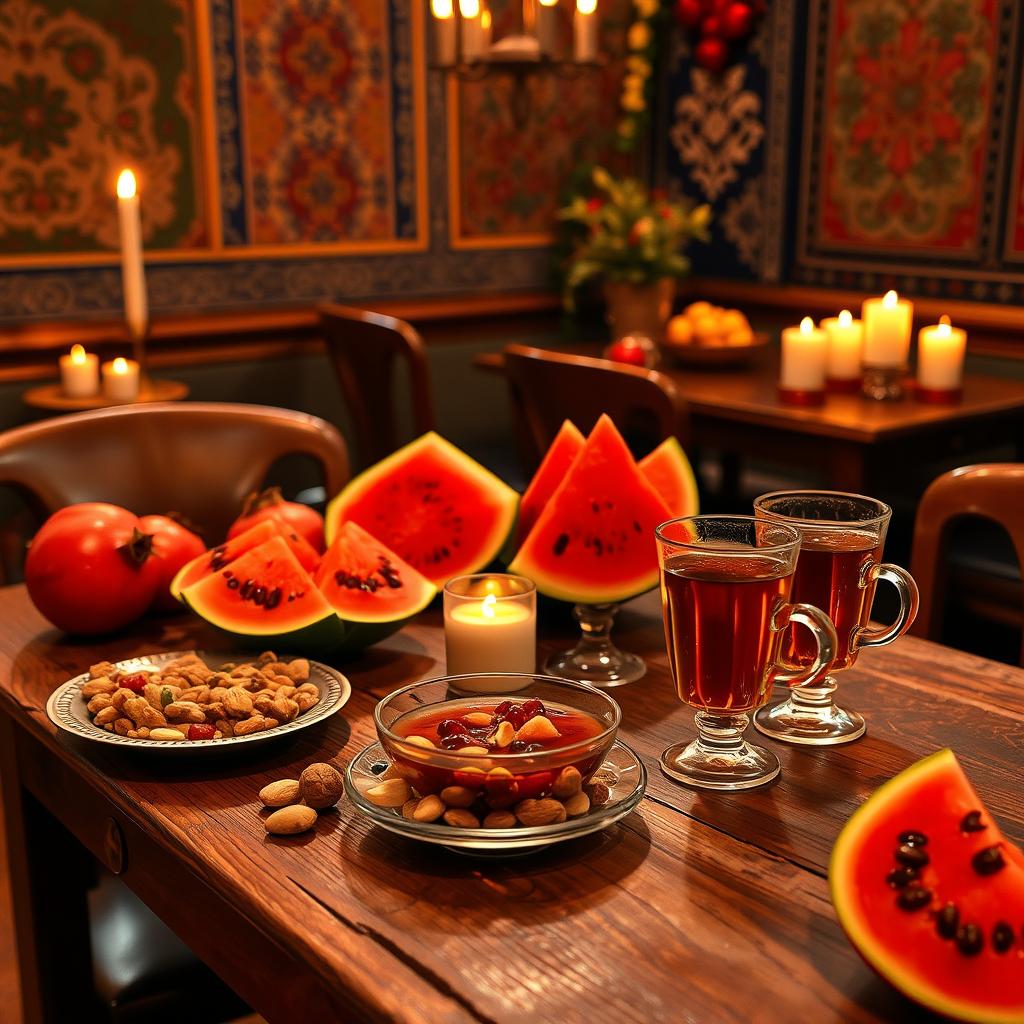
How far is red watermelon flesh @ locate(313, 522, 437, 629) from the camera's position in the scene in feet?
3.97

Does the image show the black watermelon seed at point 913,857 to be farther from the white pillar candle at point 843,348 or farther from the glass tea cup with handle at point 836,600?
the white pillar candle at point 843,348

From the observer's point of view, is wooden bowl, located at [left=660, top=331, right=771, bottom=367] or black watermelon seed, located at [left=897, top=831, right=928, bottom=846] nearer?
black watermelon seed, located at [left=897, top=831, right=928, bottom=846]

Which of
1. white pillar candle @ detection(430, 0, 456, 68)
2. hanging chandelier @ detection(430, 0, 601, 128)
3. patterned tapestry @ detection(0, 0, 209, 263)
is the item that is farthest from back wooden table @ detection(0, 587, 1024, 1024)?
patterned tapestry @ detection(0, 0, 209, 263)

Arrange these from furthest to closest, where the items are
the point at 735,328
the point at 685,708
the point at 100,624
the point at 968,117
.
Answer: the point at 968,117, the point at 735,328, the point at 100,624, the point at 685,708

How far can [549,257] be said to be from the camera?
13.5 feet

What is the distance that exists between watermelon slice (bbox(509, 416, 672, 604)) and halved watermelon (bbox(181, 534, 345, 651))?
0.71ft

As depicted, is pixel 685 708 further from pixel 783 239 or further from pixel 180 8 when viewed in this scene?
pixel 783 239

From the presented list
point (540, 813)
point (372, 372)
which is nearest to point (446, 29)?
point (372, 372)

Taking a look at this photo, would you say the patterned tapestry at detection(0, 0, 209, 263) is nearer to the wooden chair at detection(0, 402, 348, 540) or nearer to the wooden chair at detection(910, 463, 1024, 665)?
the wooden chair at detection(0, 402, 348, 540)

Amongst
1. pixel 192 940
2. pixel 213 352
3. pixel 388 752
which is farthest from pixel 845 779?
pixel 213 352

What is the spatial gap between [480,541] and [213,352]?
2.31m

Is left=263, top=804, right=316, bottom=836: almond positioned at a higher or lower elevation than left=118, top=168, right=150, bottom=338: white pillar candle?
lower

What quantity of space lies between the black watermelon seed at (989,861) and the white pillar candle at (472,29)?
2.16 meters

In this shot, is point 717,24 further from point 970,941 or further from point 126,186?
point 970,941
